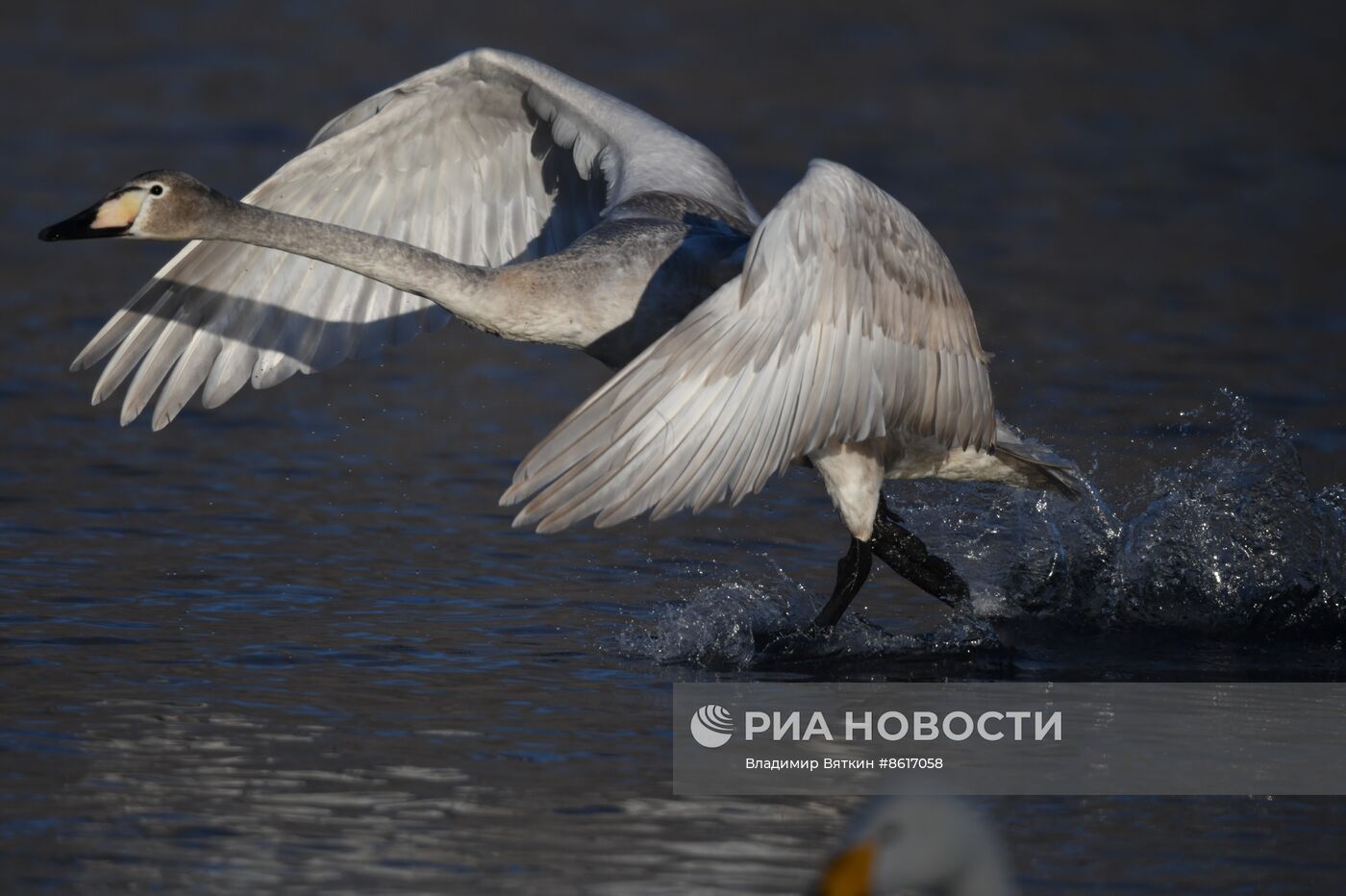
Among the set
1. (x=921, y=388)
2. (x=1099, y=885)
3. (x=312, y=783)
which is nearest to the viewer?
(x=1099, y=885)

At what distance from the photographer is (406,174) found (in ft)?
30.6

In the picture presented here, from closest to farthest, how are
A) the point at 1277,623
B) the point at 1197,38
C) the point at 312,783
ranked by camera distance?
the point at 312,783 → the point at 1277,623 → the point at 1197,38

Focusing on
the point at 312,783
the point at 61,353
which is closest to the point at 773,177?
the point at 61,353

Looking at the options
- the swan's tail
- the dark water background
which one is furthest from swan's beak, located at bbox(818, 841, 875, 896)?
the swan's tail

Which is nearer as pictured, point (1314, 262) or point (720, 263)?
point (720, 263)

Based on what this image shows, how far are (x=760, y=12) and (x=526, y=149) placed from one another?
14123 millimetres

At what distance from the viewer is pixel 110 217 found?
7.31 meters

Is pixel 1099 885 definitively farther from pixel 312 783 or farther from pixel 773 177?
pixel 773 177

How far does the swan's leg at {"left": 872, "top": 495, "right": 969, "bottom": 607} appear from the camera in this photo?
8.55 meters

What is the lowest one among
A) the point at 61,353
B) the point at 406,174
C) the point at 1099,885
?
the point at 1099,885

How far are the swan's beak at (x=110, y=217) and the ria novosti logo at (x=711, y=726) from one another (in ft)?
8.34

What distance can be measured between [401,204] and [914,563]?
273cm

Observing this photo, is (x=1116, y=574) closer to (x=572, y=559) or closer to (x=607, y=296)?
(x=572, y=559)

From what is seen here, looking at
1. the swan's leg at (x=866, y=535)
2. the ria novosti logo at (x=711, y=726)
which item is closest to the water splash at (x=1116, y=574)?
the swan's leg at (x=866, y=535)
